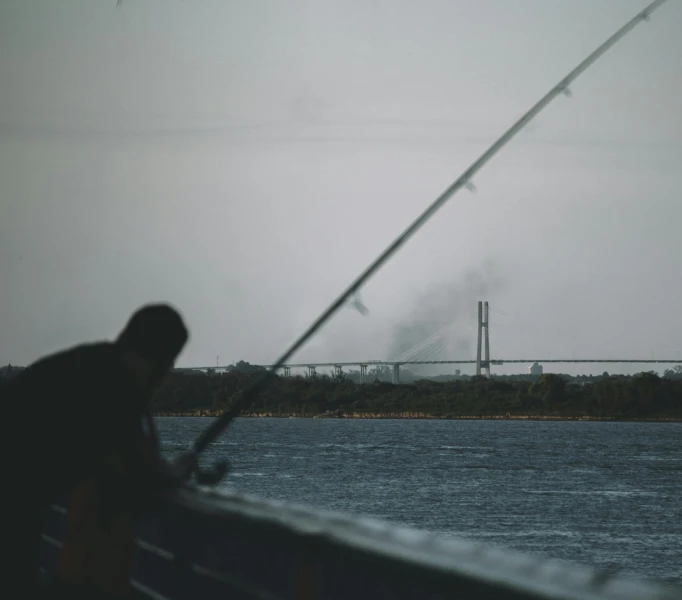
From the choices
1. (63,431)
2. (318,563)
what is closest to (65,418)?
(63,431)

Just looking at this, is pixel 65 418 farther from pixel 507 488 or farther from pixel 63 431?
pixel 507 488

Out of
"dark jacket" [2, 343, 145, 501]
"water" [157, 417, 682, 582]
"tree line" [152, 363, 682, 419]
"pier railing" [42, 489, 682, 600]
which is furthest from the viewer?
"tree line" [152, 363, 682, 419]

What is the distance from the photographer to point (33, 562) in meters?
2.63

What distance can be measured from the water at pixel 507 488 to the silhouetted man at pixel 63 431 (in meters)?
27.1

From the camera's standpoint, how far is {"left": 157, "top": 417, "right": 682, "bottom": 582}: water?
3350cm

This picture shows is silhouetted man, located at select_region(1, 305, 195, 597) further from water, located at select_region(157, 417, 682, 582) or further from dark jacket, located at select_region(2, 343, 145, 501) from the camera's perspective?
water, located at select_region(157, 417, 682, 582)

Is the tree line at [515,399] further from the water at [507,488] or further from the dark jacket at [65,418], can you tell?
the dark jacket at [65,418]

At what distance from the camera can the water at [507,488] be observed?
3350 cm

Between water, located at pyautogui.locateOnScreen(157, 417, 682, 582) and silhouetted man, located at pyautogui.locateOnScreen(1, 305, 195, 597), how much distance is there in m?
27.1

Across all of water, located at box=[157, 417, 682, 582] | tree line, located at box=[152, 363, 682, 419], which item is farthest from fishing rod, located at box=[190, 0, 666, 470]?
tree line, located at box=[152, 363, 682, 419]

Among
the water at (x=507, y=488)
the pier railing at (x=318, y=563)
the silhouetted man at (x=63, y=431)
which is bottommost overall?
the water at (x=507, y=488)

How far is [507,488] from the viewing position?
51062 millimetres

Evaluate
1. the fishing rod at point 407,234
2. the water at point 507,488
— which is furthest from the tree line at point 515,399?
the fishing rod at point 407,234

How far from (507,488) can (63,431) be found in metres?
50.1
